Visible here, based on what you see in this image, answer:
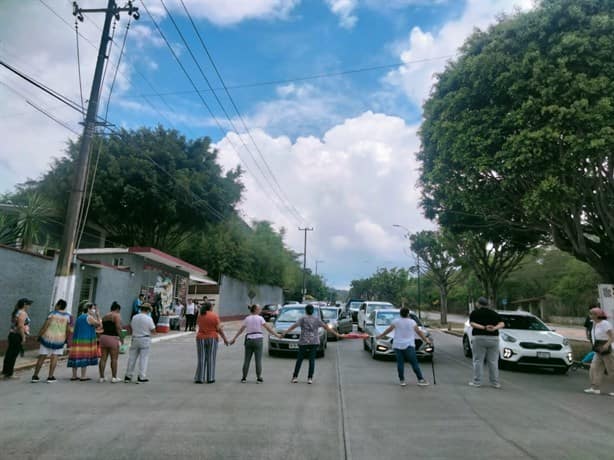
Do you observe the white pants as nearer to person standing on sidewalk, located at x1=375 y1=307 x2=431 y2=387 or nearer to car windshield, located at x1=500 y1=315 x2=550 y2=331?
person standing on sidewalk, located at x1=375 y1=307 x2=431 y2=387

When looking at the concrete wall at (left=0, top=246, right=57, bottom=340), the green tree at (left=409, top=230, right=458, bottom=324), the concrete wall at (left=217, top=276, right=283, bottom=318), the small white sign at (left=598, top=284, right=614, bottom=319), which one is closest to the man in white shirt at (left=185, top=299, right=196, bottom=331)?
the concrete wall at (left=0, top=246, right=57, bottom=340)

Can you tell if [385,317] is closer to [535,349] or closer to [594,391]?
[535,349]

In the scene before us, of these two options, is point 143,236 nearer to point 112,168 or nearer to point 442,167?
point 112,168

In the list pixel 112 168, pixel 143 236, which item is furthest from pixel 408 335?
pixel 143 236

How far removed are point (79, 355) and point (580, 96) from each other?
13.5 metres

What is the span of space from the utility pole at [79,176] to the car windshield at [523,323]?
12.7 metres

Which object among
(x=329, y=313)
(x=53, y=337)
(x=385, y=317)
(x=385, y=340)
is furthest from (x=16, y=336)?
(x=329, y=313)

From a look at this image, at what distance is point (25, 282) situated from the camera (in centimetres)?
1302

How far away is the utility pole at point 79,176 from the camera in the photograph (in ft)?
41.0

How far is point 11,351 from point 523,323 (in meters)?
12.9

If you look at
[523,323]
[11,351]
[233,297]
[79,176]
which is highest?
[79,176]

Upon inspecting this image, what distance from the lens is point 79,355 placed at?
923 centimetres

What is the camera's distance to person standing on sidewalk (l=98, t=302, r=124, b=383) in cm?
919

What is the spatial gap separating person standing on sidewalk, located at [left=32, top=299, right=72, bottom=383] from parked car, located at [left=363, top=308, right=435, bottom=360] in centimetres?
800
